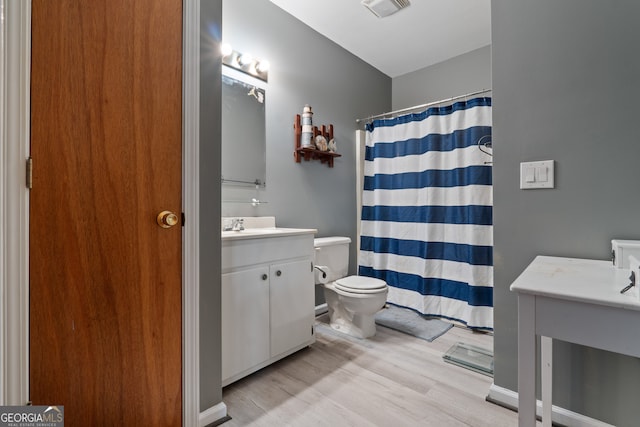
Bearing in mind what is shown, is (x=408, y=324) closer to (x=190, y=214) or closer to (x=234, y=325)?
(x=234, y=325)

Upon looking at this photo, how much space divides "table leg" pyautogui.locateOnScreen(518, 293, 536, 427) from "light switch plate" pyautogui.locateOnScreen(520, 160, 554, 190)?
760 millimetres

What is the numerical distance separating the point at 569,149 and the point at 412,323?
176cm

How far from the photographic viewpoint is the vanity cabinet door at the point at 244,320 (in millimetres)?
1571

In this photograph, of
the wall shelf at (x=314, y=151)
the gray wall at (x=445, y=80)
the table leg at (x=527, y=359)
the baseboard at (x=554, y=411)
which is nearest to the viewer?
the table leg at (x=527, y=359)

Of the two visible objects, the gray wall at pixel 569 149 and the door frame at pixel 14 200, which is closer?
the door frame at pixel 14 200

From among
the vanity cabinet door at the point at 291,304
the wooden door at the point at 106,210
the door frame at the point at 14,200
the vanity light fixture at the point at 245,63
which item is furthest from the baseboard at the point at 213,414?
the vanity light fixture at the point at 245,63

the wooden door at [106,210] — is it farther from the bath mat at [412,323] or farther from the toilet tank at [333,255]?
the bath mat at [412,323]

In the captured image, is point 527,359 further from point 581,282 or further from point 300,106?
point 300,106

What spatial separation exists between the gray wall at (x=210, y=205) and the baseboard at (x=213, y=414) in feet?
0.06

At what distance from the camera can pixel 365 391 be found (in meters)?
1.61

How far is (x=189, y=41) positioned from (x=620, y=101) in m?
1.76

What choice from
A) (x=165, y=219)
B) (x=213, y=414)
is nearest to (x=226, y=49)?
(x=165, y=219)

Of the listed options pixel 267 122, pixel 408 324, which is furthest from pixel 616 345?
pixel 267 122

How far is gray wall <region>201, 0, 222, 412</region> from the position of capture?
1342mm
